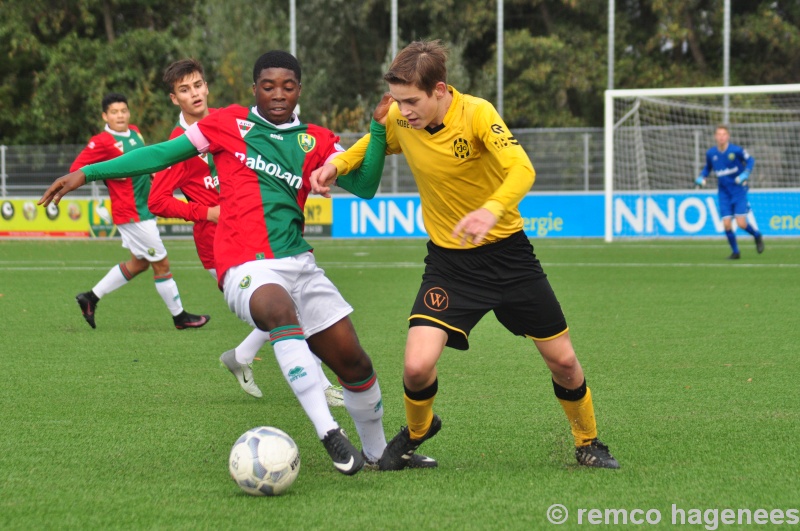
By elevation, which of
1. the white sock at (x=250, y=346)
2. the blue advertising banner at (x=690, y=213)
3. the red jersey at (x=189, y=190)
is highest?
the red jersey at (x=189, y=190)

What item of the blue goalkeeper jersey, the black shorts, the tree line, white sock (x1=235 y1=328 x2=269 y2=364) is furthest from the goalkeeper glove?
the tree line

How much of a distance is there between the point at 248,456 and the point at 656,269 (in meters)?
12.1

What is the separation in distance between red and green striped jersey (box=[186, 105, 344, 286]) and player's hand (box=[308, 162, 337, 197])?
229mm

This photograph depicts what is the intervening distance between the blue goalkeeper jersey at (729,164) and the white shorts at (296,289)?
1377cm

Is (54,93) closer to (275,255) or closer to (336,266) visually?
(336,266)

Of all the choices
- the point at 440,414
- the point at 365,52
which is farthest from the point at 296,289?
the point at 365,52

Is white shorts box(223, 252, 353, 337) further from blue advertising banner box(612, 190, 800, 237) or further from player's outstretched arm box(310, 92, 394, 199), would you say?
blue advertising banner box(612, 190, 800, 237)

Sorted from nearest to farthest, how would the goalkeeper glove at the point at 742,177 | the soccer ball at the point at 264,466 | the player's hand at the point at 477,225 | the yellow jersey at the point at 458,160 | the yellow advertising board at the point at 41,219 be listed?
the player's hand at the point at 477,225
the soccer ball at the point at 264,466
the yellow jersey at the point at 458,160
the goalkeeper glove at the point at 742,177
the yellow advertising board at the point at 41,219

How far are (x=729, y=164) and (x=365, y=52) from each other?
69.5 feet

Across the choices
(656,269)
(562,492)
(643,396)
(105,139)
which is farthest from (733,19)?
(562,492)

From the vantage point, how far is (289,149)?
16.6ft

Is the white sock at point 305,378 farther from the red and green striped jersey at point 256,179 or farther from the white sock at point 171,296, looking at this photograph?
the white sock at point 171,296

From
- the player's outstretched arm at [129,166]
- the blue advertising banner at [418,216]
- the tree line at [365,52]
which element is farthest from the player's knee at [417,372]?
the tree line at [365,52]

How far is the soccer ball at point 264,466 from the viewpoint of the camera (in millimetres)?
4359
